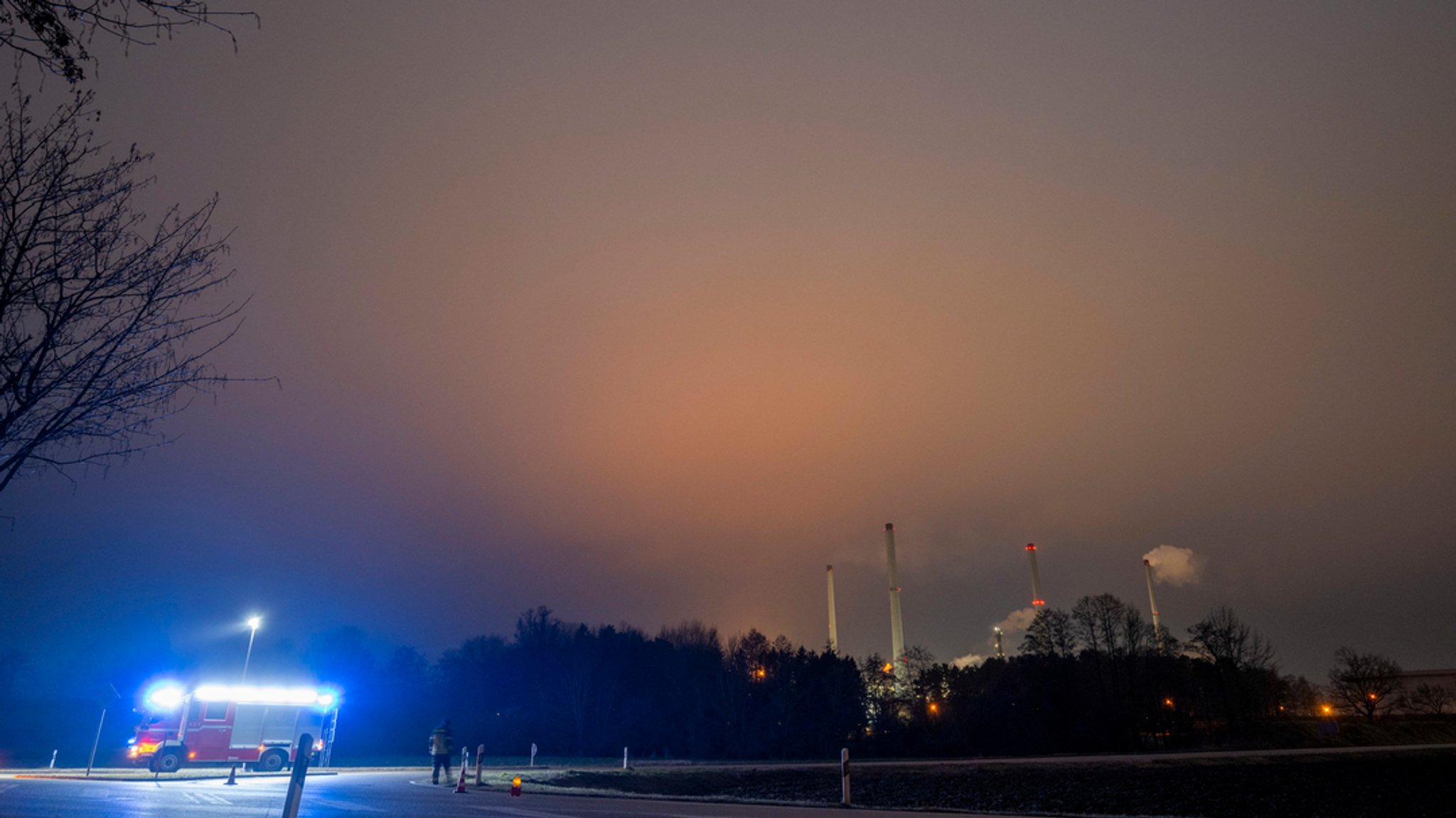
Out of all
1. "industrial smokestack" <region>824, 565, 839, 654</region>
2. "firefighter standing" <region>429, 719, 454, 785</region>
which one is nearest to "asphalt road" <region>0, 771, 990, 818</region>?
"firefighter standing" <region>429, 719, 454, 785</region>

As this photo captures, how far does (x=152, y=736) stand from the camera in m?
29.2

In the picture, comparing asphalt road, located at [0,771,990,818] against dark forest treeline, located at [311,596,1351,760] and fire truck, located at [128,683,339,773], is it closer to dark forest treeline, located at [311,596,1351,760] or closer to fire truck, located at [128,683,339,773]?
fire truck, located at [128,683,339,773]

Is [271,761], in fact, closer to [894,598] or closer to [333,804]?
[333,804]

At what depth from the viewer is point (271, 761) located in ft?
99.2

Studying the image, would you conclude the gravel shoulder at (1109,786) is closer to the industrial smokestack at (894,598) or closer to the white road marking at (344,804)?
the white road marking at (344,804)

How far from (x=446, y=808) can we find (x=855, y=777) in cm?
1487

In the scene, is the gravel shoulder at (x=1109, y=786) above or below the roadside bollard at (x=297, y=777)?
below

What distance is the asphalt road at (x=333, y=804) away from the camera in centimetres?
1408

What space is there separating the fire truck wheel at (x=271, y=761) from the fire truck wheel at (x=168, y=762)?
99.1 inches

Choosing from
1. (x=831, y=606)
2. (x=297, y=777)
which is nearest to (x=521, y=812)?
(x=297, y=777)

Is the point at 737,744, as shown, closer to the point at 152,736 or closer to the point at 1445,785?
the point at 152,736

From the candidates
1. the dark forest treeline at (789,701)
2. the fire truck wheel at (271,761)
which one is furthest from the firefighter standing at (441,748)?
the dark forest treeline at (789,701)

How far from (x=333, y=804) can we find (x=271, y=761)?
18.2 m

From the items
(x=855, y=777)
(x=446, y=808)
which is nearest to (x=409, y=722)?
(x=855, y=777)
